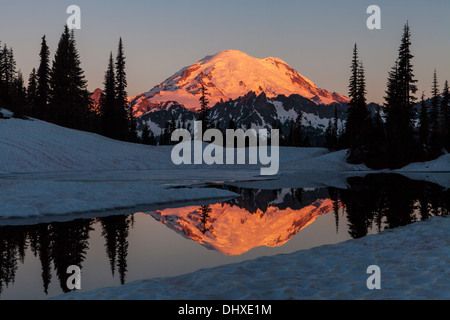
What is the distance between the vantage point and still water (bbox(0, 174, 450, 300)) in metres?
7.16

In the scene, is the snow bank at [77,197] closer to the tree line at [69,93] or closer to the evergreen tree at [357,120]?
the evergreen tree at [357,120]

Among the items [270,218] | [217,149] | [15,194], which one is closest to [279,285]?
[270,218]

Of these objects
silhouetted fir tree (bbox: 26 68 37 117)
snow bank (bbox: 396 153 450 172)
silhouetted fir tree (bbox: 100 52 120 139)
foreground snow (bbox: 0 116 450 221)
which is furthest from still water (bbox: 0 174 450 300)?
silhouetted fir tree (bbox: 26 68 37 117)

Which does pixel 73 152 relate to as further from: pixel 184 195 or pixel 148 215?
pixel 148 215

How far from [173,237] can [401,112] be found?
5392 cm

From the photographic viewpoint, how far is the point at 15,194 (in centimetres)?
1512

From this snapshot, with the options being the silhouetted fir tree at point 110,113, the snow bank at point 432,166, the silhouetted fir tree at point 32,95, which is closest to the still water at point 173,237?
the snow bank at point 432,166


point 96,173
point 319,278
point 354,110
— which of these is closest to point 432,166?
point 354,110

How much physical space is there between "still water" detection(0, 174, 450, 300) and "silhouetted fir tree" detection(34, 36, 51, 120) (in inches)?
2337

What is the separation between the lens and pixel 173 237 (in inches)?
424

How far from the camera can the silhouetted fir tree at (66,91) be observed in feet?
226

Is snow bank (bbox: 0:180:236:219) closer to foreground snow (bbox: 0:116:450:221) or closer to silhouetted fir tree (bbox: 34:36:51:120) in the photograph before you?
foreground snow (bbox: 0:116:450:221)

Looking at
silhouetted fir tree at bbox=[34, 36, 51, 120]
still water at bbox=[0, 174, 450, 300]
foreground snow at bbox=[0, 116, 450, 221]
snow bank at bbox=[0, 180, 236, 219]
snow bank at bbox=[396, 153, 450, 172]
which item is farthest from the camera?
silhouetted fir tree at bbox=[34, 36, 51, 120]
